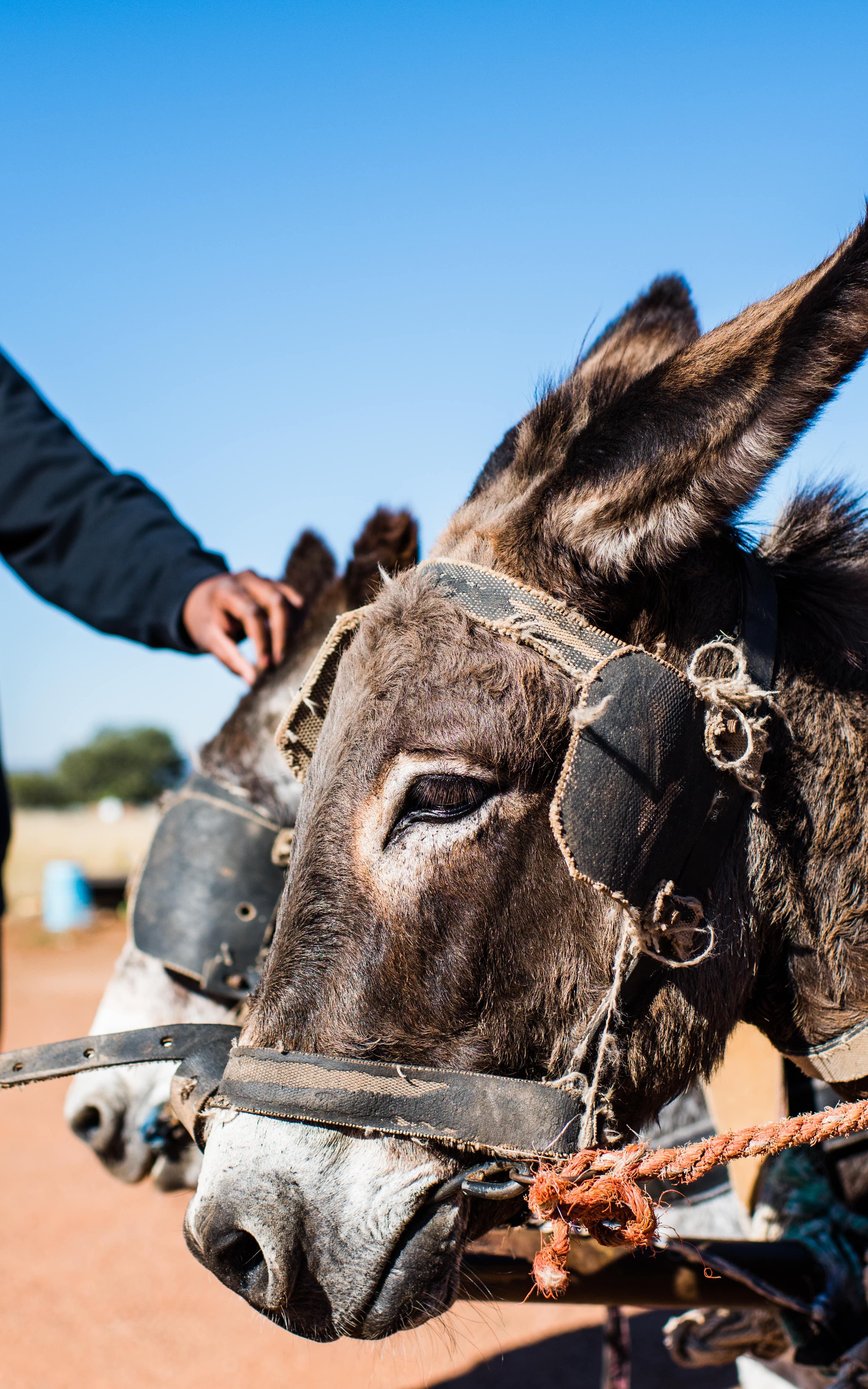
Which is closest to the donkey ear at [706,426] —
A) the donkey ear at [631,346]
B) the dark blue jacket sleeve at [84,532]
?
the donkey ear at [631,346]

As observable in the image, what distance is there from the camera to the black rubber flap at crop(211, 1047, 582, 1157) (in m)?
1.50

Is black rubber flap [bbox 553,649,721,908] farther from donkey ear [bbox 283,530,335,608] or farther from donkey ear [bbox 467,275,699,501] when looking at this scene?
donkey ear [bbox 283,530,335,608]

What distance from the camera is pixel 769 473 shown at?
1596 millimetres

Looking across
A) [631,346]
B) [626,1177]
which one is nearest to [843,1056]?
[626,1177]

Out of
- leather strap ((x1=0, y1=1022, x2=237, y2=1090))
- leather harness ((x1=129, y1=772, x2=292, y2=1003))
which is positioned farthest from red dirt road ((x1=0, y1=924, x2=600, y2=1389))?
leather strap ((x1=0, y1=1022, x2=237, y2=1090))

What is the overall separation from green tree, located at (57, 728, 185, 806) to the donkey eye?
199 ft

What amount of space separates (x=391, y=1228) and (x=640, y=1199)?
0.39 metres

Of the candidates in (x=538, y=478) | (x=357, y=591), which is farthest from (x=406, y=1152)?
(x=357, y=591)

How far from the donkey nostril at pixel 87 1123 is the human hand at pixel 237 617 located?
1.32 metres

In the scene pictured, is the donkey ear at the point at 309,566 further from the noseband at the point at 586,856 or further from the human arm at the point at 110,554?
the noseband at the point at 586,856

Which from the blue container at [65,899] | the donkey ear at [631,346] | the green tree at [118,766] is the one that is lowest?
the green tree at [118,766]

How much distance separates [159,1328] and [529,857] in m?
4.40

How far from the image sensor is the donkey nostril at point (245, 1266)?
1586mm

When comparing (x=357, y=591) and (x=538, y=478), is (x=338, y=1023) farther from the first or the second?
(x=357, y=591)
